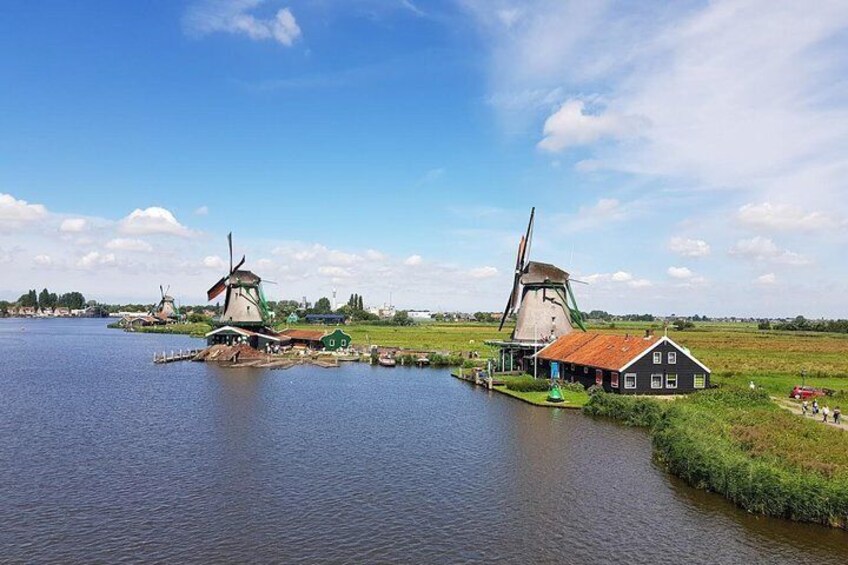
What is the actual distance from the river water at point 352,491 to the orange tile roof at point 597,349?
7.89 metres

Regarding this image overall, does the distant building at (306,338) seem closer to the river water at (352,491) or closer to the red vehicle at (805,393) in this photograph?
the river water at (352,491)

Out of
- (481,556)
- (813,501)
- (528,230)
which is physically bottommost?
(481,556)

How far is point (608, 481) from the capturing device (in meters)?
28.7

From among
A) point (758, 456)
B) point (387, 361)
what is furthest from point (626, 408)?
point (387, 361)

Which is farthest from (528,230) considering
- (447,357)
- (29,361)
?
(29,361)

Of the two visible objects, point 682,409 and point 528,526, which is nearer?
point 528,526

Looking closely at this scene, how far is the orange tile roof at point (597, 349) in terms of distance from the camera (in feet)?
164

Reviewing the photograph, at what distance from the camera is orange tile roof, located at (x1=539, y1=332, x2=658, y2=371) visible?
50.1 m

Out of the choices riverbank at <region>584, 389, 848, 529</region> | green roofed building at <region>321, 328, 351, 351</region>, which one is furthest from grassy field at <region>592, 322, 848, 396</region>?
green roofed building at <region>321, 328, 351, 351</region>

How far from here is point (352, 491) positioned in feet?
89.4

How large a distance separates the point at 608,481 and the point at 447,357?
56235mm

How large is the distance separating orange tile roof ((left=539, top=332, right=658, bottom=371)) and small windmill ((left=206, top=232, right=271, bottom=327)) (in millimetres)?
48917

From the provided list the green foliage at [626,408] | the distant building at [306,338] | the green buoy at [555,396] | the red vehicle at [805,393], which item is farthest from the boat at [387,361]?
the red vehicle at [805,393]

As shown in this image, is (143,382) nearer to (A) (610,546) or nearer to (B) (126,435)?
(B) (126,435)
